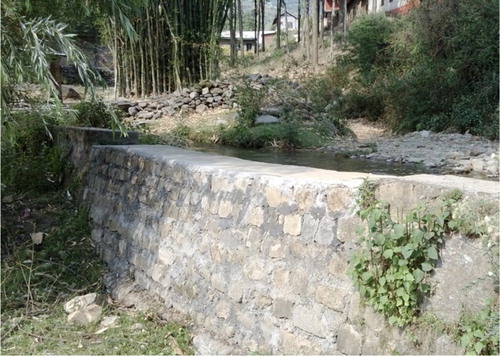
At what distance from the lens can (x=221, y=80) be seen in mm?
12875

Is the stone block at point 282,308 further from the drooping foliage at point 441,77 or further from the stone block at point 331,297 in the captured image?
the drooping foliage at point 441,77

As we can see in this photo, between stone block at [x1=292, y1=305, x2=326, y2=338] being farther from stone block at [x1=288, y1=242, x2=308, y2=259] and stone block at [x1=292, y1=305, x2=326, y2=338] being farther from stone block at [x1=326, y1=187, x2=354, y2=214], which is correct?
stone block at [x1=326, y1=187, x2=354, y2=214]

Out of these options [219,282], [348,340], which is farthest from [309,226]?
[219,282]

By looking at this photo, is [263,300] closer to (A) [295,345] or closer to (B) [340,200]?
(A) [295,345]

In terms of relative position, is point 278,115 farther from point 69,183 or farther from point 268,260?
point 268,260

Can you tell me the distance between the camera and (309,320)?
2.76 metres

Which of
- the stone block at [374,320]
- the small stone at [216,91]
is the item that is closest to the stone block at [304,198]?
the stone block at [374,320]

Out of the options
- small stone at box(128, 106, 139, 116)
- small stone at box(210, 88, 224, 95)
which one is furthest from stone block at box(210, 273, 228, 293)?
small stone at box(210, 88, 224, 95)

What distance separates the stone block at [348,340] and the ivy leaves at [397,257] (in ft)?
0.67

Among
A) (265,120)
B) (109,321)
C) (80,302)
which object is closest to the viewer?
(109,321)

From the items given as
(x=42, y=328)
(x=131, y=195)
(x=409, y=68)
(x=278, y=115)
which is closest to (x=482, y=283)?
(x=42, y=328)

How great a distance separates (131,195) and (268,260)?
87.6 inches

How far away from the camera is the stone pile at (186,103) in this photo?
11750 millimetres

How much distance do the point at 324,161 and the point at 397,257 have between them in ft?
16.6
